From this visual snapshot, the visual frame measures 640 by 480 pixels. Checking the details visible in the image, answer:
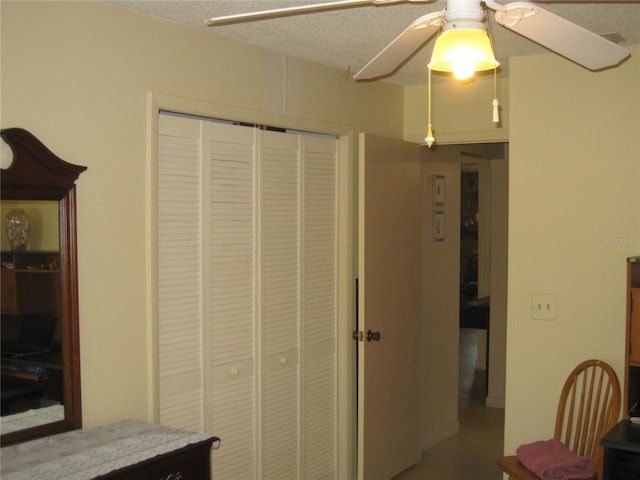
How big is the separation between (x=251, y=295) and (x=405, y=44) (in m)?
A: 1.66

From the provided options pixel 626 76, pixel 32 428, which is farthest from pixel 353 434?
pixel 626 76

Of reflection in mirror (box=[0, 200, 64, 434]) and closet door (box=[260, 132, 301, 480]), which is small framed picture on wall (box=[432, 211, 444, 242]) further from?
reflection in mirror (box=[0, 200, 64, 434])

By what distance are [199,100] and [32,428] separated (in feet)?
4.81

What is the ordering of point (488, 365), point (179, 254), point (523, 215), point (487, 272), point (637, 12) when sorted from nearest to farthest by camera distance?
point (637, 12), point (179, 254), point (523, 215), point (488, 365), point (487, 272)

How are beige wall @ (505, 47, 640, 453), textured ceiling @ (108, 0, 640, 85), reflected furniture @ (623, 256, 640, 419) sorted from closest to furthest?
textured ceiling @ (108, 0, 640, 85) → reflected furniture @ (623, 256, 640, 419) → beige wall @ (505, 47, 640, 453)

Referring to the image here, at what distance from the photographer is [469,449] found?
4.75m

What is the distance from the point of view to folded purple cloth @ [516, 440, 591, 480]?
2.98 meters

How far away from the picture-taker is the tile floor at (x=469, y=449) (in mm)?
4289

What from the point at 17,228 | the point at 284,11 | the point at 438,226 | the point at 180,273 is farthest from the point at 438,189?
the point at 284,11

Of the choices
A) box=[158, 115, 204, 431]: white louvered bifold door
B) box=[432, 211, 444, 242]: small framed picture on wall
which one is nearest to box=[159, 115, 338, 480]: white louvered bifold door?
box=[158, 115, 204, 431]: white louvered bifold door

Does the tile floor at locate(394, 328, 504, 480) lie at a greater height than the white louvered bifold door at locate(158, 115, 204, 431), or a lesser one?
lesser

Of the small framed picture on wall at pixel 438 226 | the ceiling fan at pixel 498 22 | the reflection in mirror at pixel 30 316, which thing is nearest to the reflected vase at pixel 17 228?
the reflection in mirror at pixel 30 316

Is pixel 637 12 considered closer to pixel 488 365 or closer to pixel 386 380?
pixel 386 380

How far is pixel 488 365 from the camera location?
5.79 metres
